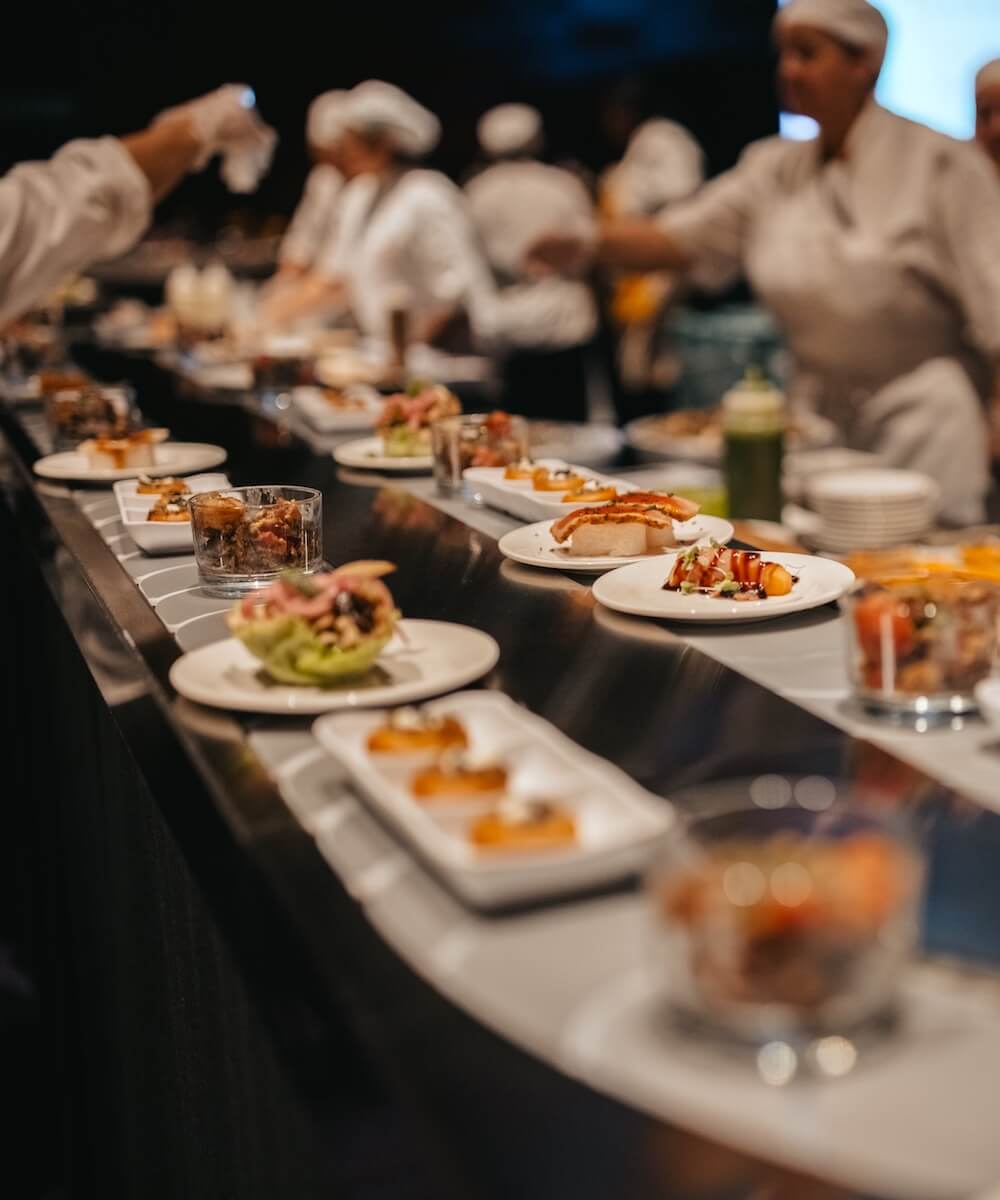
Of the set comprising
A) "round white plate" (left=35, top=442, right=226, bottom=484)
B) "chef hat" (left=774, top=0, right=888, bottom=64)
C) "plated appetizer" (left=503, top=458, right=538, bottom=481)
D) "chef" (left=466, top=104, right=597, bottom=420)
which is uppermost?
"chef hat" (left=774, top=0, right=888, bottom=64)

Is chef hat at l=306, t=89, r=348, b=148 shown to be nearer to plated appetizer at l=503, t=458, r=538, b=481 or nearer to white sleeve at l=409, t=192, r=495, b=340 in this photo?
white sleeve at l=409, t=192, r=495, b=340

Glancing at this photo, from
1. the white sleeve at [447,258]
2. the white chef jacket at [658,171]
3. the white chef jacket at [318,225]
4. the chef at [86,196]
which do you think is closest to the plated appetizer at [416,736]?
the chef at [86,196]

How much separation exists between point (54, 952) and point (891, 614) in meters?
2.02

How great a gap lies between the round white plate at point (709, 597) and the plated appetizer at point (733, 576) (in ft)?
0.04

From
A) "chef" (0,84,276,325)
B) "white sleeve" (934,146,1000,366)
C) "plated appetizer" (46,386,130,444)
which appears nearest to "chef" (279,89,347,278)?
"chef" (0,84,276,325)

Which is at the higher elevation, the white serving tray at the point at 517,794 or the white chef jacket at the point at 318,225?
the white serving tray at the point at 517,794

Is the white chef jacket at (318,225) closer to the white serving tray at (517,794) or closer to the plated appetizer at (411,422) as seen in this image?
the plated appetizer at (411,422)

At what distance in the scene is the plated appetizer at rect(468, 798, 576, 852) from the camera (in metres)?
0.88

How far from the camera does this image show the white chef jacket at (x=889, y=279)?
3.60 m

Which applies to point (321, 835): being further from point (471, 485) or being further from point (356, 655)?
point (471, 485)

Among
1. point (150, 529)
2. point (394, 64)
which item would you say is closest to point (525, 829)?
point (150, 529)

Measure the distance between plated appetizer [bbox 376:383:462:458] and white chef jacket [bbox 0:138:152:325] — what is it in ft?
2.91

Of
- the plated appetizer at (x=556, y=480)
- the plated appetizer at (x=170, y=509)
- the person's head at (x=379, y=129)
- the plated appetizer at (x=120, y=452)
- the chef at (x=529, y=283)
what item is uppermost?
the person's head at (x=379, y=129)

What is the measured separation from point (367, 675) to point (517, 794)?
0.37 m
